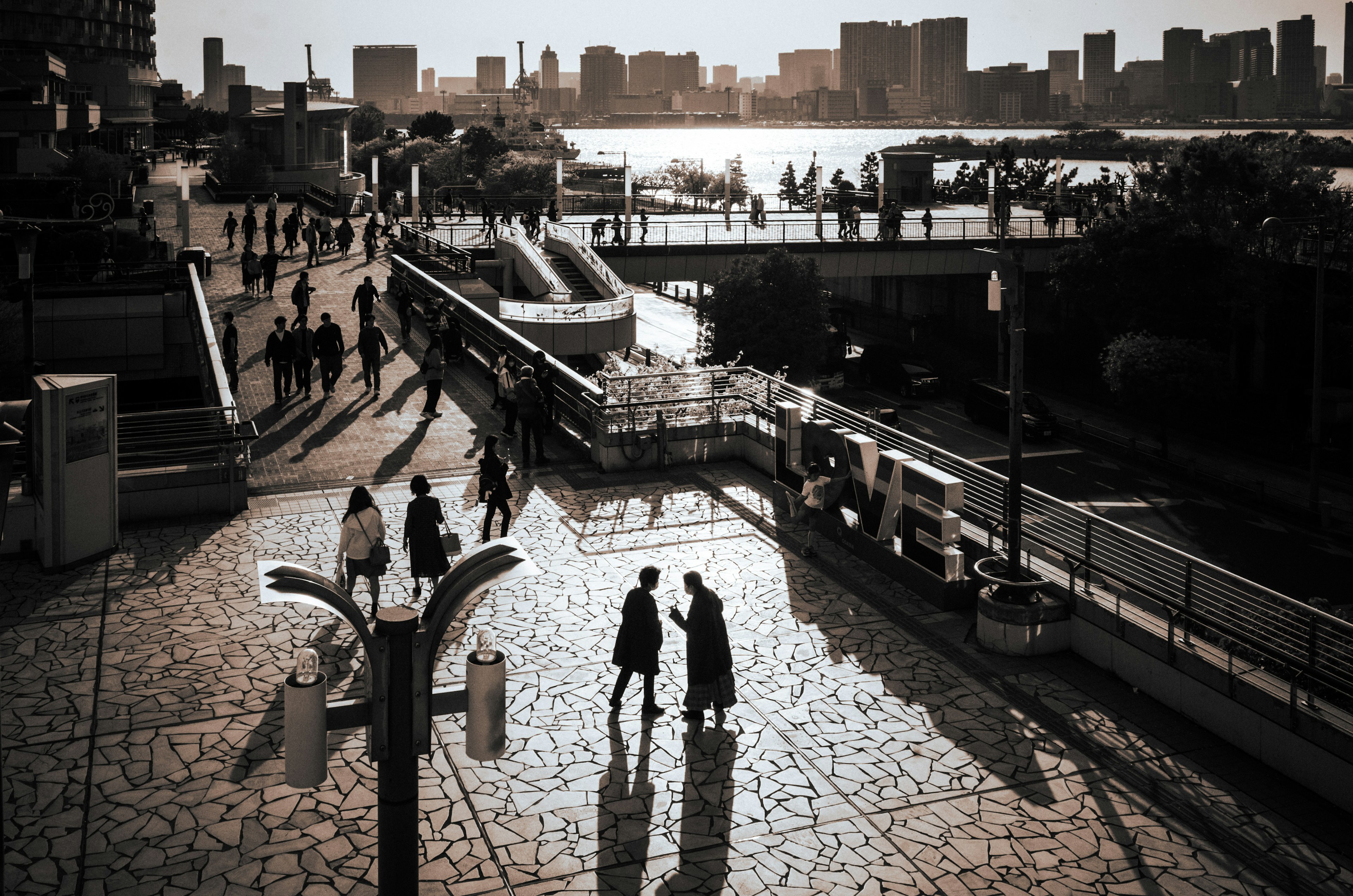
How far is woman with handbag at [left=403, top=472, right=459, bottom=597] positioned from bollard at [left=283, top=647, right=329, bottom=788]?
6.47 m

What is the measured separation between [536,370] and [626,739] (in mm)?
9563

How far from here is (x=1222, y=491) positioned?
33.2m

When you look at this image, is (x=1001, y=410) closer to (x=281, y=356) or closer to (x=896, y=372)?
(x=896, y=372)

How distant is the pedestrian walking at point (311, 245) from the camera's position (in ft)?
115

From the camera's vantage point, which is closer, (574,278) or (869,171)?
(574,278)

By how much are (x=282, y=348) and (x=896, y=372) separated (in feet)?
101

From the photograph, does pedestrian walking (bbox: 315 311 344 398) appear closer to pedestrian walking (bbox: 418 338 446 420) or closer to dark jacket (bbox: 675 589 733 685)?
pedestrian walking (bbox: 418 338 446 420)

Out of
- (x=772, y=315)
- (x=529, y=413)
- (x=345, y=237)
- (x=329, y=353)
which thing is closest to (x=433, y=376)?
(x=329, y=353)

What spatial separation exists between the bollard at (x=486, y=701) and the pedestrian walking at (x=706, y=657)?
4382 mm

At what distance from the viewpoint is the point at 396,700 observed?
549 cm

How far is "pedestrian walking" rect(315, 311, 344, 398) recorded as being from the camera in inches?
816

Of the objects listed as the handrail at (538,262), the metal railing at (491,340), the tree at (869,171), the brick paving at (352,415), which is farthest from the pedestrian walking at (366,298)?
the tree at (869,171)

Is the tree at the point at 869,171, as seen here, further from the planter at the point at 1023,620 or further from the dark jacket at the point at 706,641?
the dark jacket at the point at 706,641

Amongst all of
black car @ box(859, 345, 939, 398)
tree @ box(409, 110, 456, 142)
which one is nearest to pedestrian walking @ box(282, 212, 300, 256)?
black car @ box(859, 345, 939, 398)
